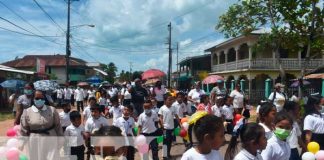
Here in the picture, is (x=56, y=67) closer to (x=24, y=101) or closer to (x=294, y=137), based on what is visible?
(x=24, y=101)

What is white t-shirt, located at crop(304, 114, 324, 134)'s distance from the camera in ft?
21.2

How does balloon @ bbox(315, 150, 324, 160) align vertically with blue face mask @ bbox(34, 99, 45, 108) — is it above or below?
below

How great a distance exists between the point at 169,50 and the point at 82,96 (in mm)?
27053

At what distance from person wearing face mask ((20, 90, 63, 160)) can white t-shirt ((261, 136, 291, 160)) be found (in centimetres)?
364

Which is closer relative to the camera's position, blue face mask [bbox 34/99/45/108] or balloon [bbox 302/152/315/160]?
balloon [bbox 302/152/315/160]

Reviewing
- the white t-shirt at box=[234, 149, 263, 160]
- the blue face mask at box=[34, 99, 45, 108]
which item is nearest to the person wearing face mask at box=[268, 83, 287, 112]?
the blue face mask at box=[34, 99, 45, 108]

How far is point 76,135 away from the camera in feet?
25.0

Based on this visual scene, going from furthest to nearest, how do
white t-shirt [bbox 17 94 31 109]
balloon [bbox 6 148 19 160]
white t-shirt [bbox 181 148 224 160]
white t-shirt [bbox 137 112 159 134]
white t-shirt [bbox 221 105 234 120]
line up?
white t-shirt [bbox 221 105 234 120] → white t-shirt [bbox 137 112 159 134] → white t-shirt [bbox 17 94 31 109] → balloon [bbox 6 148 19 160] → white t-shirt [bbox 181 148 224 160]

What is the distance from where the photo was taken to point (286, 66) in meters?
34.0

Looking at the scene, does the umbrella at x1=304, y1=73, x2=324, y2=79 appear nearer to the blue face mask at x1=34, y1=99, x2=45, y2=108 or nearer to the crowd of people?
the crowd of people

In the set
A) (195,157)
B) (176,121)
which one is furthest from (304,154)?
(176,121)

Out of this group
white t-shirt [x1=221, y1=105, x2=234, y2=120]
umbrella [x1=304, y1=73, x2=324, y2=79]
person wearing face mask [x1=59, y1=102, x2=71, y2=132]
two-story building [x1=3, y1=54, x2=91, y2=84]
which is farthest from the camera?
two-story building [x1=3, y1=54, x2=91, y2=84]

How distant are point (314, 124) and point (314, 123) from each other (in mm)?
16

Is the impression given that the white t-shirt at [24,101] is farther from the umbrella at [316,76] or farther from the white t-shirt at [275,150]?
the umbrella at [316,76]
